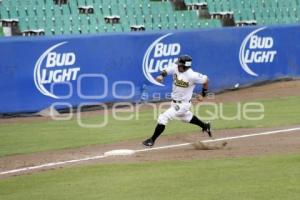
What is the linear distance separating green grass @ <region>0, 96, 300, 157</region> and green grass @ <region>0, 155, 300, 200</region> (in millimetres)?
3412

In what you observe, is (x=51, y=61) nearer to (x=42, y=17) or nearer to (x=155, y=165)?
(x=42, y=17)

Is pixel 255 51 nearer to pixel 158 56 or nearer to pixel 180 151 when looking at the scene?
pixel 158 56

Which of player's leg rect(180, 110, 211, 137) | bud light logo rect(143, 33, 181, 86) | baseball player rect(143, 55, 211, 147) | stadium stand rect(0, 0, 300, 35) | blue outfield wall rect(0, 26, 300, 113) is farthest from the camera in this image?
stadium stand rect(0, 0, 300, 35)

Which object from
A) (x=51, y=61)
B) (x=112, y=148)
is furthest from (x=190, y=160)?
(x=51, y=61)

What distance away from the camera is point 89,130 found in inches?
744

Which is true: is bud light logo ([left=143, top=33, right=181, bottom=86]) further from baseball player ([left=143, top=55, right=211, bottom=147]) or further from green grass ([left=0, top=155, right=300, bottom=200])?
green grass ([left=0, top=155, right=300, bottom=200])

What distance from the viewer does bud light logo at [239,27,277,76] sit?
26.9 m

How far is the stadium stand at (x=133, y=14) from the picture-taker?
26.0 m

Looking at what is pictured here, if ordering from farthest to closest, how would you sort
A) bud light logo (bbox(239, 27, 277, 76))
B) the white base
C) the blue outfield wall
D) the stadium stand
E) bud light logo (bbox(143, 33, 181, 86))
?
bud light logo (bbox(239, 27, 277, 76)), the stadium stand, bud light logo (bbox(143, 33, 181, 86)), the blue outfield wall, the white base

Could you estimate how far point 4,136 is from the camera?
1806 centimetres

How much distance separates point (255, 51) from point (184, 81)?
464 inches

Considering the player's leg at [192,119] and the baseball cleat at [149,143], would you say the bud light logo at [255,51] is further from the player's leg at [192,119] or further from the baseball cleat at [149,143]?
the baseball cleat at [149,143]

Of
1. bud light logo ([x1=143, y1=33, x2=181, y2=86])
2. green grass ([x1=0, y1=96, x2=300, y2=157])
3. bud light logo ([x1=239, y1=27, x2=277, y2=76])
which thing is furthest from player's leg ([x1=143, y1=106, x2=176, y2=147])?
bud light logo ([x1=239, y1=27, x2=277, y2=76])

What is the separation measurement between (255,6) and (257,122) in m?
13.5
